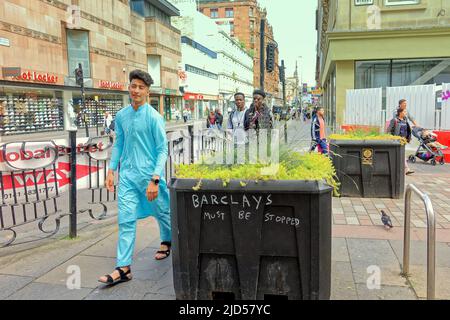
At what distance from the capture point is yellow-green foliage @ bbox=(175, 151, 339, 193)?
2849 mm

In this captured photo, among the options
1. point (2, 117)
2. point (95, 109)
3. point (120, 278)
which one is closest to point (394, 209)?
point (120, 278)

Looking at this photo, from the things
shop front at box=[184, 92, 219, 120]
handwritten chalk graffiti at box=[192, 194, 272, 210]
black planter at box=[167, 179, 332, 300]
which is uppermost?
shop front at box=[184, 92, 219, 120]

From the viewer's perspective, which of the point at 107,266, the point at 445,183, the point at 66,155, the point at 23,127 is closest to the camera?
the point at 107,266

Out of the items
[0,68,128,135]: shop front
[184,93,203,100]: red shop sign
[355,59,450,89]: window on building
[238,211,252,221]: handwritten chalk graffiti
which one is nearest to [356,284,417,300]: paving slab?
[238,211,252,221]: handwritten chalk graffiti

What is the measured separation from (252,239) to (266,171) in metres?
0.50

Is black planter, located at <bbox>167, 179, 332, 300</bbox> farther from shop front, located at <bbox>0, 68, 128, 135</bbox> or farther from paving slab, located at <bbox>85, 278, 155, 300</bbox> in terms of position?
shop front, located at <bbox>0, 68, 128, 135</bbox>

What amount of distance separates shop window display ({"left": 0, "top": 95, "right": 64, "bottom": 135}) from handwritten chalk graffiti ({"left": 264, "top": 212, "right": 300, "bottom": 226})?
2554 centimetres

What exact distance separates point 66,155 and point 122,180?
8.02ft

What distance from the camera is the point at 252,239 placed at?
9.48 ft

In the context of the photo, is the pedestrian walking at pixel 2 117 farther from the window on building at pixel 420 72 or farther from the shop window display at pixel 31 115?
the window on building at pixel 420 72

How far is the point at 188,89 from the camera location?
2421 inches

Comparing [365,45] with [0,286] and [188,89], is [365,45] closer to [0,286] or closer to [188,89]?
[0,286]

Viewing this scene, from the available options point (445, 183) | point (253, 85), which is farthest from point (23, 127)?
point (253, 85)

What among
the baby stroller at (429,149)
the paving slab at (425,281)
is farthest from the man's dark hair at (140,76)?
the baby stroller at (429,149)
